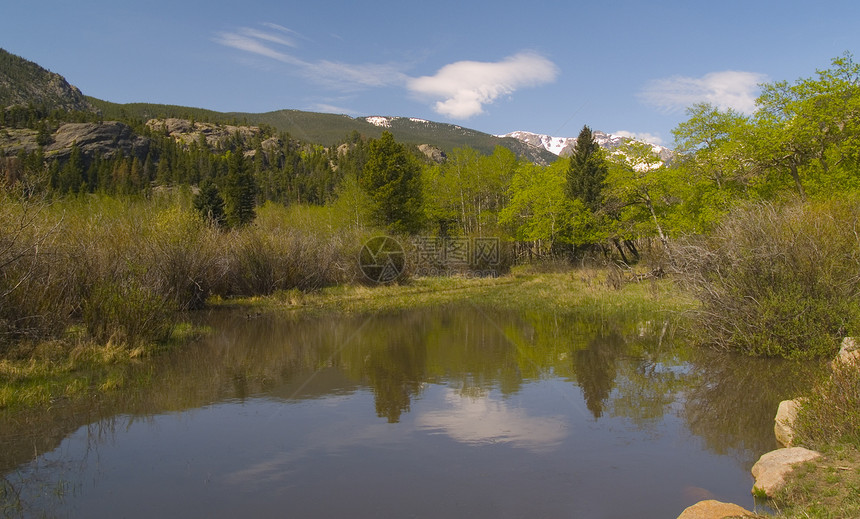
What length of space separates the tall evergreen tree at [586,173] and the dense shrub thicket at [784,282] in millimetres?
31843

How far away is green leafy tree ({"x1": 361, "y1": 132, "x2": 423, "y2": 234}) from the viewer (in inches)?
1818

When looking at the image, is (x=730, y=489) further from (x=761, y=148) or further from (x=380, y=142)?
(x=380, y=142)

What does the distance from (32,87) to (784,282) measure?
20352 centimetres

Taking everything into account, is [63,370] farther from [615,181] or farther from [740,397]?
[615,181]

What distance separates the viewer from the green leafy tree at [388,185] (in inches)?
1818

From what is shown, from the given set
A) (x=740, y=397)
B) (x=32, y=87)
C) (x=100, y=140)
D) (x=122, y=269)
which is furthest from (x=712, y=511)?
(x=32, y=87)

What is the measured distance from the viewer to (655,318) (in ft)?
69.5

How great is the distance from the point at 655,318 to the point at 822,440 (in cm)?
1446

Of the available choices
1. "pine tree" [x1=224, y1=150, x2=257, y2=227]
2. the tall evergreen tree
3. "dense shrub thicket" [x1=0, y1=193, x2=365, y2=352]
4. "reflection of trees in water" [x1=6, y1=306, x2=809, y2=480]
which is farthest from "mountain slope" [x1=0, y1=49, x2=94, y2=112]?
"reflection of trees in water" [x1=6, y1=306, x2=809, y2=480]

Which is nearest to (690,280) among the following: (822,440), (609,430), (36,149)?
(609,430)

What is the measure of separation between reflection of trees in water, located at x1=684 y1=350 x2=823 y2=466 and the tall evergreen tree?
3280cm

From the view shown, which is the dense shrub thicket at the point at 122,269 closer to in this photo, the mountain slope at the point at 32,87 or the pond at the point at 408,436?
the pond at the point at 408,436

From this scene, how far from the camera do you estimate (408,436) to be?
9.34 meters
